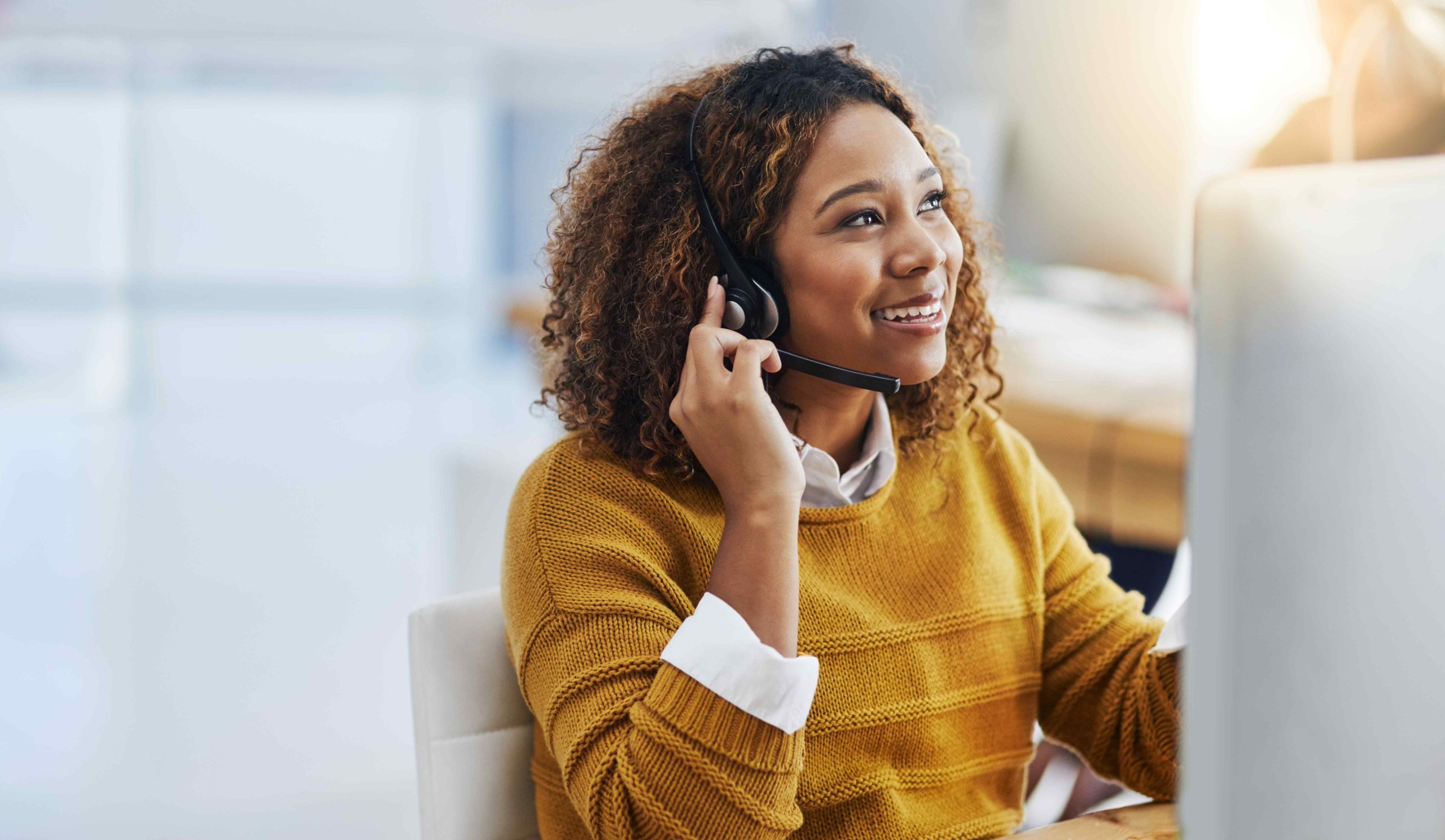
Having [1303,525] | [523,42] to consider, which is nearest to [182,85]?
[523,42]

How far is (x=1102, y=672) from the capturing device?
970mm

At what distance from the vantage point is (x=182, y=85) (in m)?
5.62

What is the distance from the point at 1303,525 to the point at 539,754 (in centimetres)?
63

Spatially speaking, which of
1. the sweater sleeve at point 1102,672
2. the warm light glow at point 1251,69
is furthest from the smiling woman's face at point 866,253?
the warm light glow at point 1251,69

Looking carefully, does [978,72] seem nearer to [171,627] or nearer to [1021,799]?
[171,627]

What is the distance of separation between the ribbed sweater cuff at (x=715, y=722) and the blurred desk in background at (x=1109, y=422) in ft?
4.86

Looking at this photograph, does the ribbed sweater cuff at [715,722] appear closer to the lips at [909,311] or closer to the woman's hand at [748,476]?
the woman's hand at [748,476]

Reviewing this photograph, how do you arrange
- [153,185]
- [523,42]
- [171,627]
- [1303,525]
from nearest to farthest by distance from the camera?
[1303,525] → [171,627] → [523,42] → [153,185]

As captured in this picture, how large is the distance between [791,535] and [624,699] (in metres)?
0.14

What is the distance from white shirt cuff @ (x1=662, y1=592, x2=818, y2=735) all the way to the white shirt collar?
→ 0.19 meters

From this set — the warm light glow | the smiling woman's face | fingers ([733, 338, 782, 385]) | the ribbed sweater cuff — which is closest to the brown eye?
the smiling woman's face

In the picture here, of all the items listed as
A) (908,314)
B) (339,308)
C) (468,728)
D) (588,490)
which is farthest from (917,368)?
(339,308)

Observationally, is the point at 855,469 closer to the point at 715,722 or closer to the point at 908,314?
the point at 908,314

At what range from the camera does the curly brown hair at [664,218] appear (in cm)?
90
